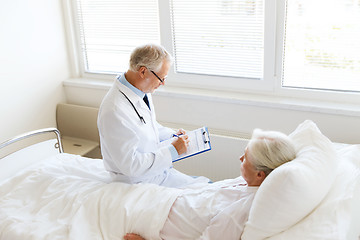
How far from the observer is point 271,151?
6.09 feet

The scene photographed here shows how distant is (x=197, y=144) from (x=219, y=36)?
1.04 metres

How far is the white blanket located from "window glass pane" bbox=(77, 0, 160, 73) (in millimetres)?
1464

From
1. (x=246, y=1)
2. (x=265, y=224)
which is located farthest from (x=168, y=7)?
(x=265, y=224)

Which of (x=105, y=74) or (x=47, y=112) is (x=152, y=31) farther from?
(x=47, y=112)

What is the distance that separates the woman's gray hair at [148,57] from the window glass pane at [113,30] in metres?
1.14

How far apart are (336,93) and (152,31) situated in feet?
5.17

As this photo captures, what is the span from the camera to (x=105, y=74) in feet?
12.5

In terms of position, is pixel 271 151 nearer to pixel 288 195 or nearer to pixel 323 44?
pixel 288 195

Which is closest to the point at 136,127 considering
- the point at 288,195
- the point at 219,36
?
the point at 288,195

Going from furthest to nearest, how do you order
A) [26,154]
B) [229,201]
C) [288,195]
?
[26,154] → [229,201] → [288,195]

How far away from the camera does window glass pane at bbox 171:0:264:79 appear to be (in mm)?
2971

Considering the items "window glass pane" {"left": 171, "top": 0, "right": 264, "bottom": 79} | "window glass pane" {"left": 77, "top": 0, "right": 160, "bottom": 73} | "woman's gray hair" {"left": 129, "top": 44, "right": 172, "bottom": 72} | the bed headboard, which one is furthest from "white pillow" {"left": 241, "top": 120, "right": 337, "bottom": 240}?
"window glass pane" {"left": 77, "top": 0, "right": 160, "bottom": 73}

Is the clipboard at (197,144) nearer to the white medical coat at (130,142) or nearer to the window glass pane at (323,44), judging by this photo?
the white medical coat at (130,142)

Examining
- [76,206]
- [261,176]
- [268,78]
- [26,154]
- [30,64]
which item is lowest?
[76,206]
